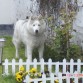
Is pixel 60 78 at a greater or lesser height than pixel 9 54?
greater

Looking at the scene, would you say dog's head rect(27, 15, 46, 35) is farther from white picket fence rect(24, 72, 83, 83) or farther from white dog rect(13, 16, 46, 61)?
white picket fence rect(24, 72, 83, 83)

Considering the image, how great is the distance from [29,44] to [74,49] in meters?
1.09

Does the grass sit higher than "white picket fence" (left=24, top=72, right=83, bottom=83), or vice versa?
"white picket fence" (left=24, top=72, right=83, bottom=83)

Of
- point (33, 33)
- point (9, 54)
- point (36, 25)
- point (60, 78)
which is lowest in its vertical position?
point (9, 54)

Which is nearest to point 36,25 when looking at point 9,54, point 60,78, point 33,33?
point 33,33

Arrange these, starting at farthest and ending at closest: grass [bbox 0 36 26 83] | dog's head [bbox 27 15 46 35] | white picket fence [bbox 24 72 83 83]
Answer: dog's head [bbox 27 15 46 35] → grass [bbox 0 36 26 83] → white picket fence [bbox 24 72 83 83]

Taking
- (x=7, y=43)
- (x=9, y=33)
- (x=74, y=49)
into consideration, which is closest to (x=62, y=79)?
(x=74, y=49)

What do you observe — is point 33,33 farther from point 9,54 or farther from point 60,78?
point 60,78

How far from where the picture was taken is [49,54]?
9.05 meters

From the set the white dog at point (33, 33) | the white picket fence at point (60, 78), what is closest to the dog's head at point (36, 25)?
the white dog at point (33, 33)

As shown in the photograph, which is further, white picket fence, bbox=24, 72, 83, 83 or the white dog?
the white dog

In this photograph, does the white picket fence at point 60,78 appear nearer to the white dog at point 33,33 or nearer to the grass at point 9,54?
the grass at point 9,54

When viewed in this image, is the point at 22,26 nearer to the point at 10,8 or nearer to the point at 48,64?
the point at 48,64

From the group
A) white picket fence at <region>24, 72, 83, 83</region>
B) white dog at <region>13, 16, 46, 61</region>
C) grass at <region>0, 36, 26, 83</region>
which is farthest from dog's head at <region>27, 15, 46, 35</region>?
white picket fence at <region>24, 72, 83, 83</region>
